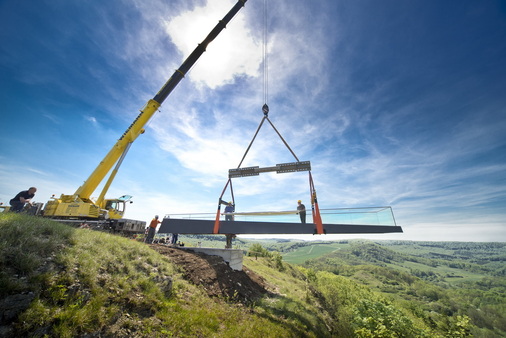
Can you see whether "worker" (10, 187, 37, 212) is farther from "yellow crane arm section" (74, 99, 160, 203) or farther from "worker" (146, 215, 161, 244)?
"worker" (146, 215, 161, 244)

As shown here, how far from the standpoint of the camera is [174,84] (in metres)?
15.6

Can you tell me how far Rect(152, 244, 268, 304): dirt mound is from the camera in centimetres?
991

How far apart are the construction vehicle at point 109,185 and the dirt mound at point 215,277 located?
5.26 metres

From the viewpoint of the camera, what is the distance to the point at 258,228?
41.5 ft

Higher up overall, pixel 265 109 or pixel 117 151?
pixel 265 109

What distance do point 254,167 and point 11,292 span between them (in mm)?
10586

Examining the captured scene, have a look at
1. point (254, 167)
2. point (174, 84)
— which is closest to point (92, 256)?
point (254, 167)

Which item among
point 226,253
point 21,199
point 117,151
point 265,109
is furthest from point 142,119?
point 226,253

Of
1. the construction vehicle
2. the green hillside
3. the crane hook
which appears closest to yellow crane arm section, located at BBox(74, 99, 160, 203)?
the construction vehicle

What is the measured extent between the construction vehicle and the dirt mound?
5.26 metres

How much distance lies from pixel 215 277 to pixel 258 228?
12.1 ft

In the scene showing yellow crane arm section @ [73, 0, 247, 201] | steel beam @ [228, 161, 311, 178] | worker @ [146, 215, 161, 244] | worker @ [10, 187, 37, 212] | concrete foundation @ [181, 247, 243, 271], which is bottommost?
concrete foundation @ [181, 247, 243, 271]

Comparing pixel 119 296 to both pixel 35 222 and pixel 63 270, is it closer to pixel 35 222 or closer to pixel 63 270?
pixel 63 270

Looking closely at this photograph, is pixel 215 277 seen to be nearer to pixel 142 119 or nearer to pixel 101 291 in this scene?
pixel 101 291
